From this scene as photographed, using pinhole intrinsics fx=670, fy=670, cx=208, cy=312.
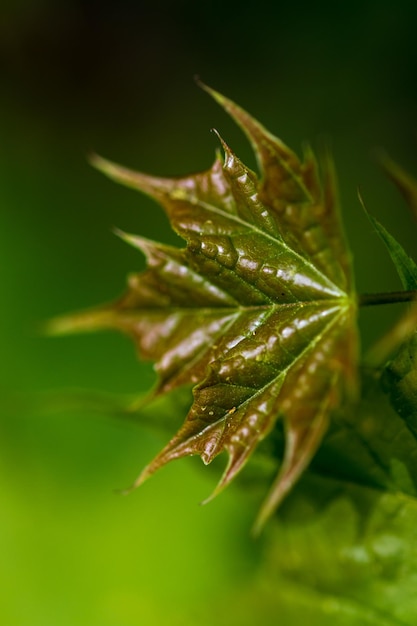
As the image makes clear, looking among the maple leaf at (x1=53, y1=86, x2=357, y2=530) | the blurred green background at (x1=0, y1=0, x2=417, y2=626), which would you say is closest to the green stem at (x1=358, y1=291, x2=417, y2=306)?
the maple leaf at (x1=53, y1=86, x2=357, y2=530)

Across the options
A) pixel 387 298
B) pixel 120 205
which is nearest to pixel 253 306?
pixel 387 298

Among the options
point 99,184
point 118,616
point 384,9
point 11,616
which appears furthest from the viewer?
point 99,184

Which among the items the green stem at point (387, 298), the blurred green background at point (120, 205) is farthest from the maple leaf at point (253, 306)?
the blurred green background at point (120, 205)

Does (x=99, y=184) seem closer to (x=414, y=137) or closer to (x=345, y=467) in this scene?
(x=414, y=137)

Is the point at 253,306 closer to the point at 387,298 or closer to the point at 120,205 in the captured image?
the point at 387,298

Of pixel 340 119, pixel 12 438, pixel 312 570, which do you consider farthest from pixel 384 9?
pixel 312 570

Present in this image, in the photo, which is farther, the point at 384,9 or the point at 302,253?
the point at 384,9

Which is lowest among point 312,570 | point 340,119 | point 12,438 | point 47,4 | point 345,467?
point 12,438
